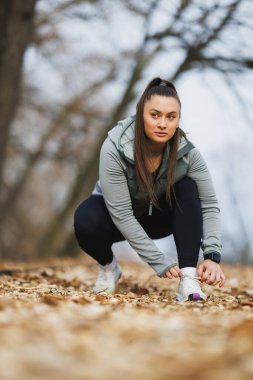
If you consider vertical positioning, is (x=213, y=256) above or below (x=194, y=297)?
above

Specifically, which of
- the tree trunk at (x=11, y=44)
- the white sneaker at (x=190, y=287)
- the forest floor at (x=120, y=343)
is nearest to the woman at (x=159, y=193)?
the white sneaker at (x=190, y=287)

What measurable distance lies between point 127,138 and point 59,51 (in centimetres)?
913

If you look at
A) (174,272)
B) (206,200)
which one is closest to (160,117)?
(206,200)

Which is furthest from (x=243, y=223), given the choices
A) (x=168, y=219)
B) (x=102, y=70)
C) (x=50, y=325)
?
(x=50, y=325)

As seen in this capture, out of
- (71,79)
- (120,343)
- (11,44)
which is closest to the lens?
(120,343)

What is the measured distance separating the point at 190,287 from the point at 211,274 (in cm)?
13

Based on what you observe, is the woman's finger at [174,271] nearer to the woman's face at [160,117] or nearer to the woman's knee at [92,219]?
the woman's knee at [92,219]

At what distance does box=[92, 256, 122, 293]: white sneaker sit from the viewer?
3.64 m

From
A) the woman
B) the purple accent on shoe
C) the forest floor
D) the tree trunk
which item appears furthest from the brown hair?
the tree trunk

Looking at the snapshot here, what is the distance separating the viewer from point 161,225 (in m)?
3.73

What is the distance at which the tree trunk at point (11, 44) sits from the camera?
6883 millimetres

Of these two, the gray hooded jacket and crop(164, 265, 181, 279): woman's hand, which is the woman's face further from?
crop(164, 265, 181, 279): woman's hand

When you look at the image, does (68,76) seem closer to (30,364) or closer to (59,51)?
(59,51)

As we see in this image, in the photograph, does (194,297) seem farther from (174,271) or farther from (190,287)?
(174,271)
